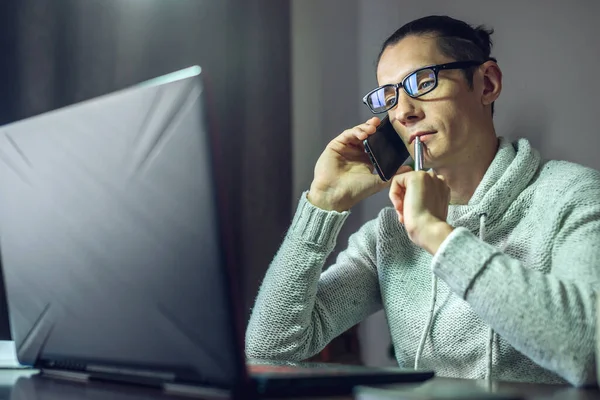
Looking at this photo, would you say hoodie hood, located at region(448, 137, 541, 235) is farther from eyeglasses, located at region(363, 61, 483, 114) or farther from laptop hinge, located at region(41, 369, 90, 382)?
laptop hinge, located at region(41, 369, 90, 382)

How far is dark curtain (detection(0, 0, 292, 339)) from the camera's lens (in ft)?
5.21

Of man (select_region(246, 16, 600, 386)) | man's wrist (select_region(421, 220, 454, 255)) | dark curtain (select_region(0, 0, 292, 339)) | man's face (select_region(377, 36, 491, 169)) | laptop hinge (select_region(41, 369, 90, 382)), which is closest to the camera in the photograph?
laptop hinge (select_region(41, 369, 90, 382))

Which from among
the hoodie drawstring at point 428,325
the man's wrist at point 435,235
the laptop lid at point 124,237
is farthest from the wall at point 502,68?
the laptop lid at point 124,237

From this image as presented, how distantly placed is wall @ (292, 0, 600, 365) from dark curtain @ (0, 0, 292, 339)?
0.08 metres

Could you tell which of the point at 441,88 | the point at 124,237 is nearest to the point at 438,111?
the point at 441,88

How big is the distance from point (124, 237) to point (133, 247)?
0.02 metres

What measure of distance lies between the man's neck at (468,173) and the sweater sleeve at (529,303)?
46 cm

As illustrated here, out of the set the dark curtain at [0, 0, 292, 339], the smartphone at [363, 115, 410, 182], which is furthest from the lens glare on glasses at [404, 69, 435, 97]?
the dark curtain at [0, 0, 292, 339]

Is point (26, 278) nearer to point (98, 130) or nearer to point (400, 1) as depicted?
point (98, 130)

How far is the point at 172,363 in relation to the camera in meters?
0.60

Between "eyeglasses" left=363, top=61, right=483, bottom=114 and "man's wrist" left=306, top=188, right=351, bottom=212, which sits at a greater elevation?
"eyeglasses" left=363, top=61, right=483, bottom=114

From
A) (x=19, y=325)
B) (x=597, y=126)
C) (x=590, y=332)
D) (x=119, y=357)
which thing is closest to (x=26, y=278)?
(x=19, y=325)

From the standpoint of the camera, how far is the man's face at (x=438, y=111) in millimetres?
1276

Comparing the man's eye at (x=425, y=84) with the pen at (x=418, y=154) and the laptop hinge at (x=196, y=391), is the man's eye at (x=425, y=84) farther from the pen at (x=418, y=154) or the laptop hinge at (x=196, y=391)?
the laptop hinge at (x=196, y=391)
